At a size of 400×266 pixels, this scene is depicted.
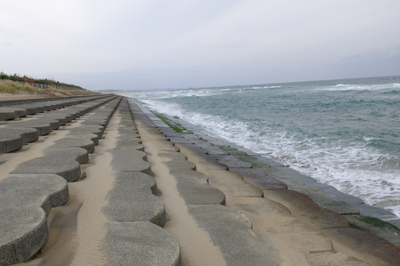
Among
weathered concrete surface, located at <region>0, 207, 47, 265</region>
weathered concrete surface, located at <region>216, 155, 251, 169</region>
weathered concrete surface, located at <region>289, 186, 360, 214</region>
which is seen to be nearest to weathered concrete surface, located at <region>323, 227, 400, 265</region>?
weathered concrete surface, located at <region>289, 186, 360, 214</region>

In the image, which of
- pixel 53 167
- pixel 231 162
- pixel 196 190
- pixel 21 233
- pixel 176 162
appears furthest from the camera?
pixel 231 162

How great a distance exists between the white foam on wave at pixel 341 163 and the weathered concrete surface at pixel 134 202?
3.17 m

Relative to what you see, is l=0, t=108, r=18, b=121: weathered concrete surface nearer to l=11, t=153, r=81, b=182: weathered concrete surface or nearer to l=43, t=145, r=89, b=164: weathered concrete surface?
l=43, t=145, r=89, b=164: weathered concrete surface

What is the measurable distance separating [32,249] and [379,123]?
13.3 meters

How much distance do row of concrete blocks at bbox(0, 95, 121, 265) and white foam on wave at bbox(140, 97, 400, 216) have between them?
12.7 feet

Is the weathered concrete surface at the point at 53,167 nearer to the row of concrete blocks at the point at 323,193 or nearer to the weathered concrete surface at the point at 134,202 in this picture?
the weathered concrete surface at the point at 134,202

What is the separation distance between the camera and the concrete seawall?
1428mm

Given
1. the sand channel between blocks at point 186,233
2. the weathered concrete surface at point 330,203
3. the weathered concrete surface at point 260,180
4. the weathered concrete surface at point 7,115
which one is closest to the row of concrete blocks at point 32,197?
the sand channel between blocks at point 186,233

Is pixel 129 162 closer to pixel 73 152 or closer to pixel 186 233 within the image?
pixel 73 152

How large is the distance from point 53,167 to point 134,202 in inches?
40.2

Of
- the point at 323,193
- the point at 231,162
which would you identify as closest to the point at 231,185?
the point at 323,193

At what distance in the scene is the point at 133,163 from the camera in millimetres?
3166

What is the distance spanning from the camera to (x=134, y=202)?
80.3 inches

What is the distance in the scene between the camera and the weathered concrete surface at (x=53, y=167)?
94.2 inches
